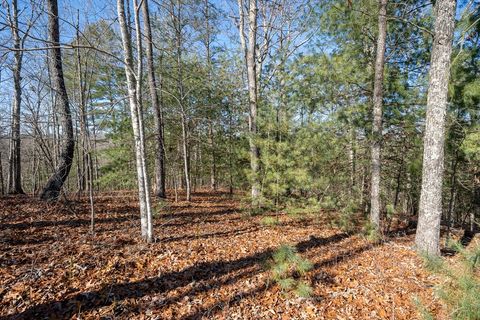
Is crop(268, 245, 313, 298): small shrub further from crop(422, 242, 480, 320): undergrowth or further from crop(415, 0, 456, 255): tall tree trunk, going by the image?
crop(415, 0, 456, 255): tall tree trunk

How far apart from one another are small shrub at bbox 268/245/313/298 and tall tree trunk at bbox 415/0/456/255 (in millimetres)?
2298

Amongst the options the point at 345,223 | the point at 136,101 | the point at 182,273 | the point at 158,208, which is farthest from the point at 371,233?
the point at 136,101

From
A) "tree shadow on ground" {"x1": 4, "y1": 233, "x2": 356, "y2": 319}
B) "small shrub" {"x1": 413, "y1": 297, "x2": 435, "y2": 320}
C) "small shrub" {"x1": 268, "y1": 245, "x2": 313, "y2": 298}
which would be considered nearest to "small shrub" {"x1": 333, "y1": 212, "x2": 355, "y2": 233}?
"tree shadow on ground" {"x1": 4, "y1": 233, "x2": 356, "y2": 319}

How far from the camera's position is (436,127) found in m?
4.12

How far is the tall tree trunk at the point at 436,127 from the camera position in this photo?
13.2 ft

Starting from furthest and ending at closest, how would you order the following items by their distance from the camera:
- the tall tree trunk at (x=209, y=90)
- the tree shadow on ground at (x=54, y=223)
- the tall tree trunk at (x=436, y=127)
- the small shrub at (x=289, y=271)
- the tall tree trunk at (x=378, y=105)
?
the tall tree trunk at (x=209, y=90)
the tall tree trunk at (x=378, y=105)
the tree shadow on ground at (x=54, y=223)
the tall tree trunk at (x=436, y=127)
the small shrub at (x=289, y=271)

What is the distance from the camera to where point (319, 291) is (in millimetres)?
3400

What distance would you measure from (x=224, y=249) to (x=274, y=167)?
2.33 meters

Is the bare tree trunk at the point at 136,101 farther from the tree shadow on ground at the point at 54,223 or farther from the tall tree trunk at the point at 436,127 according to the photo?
the tall tree trunk at the point at 436,127

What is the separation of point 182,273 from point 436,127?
4915 millimetres

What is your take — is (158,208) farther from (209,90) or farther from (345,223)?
(209,90)

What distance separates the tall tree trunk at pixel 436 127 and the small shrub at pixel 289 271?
2.30 meters

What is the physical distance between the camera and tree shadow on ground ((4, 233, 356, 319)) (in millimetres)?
2633

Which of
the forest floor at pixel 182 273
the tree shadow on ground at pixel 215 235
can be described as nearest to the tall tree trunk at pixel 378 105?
the forest floor at pixel 182 273
